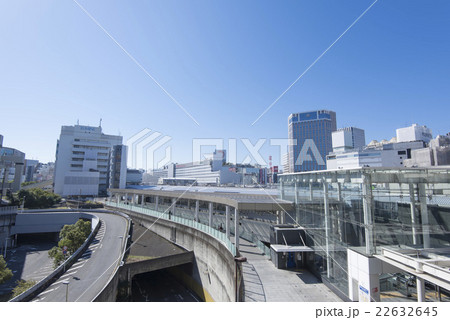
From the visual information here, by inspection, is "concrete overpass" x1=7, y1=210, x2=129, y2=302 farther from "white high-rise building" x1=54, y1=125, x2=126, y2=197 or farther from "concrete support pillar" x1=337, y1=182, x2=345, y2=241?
"white high-rise building" x1=54, y1=125, x2=126, y2=197

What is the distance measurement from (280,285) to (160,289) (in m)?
12.4

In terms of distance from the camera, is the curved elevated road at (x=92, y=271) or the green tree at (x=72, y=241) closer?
the curved elevated road at (x=92, y=271)

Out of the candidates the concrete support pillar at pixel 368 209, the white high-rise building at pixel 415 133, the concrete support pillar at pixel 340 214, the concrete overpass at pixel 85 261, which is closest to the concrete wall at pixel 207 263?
the concrete overpass at pixel 85 261

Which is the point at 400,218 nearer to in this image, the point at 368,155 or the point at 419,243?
the point at 419,243

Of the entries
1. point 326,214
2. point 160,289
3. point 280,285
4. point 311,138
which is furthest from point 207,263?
point 311,138

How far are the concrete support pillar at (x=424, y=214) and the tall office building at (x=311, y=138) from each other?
376 feet

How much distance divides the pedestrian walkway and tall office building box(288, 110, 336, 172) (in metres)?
113

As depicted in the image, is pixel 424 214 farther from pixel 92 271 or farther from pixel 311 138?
pixel 311 138

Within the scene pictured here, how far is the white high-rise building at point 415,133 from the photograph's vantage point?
89.4 metres

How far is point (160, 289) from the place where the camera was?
18484mm

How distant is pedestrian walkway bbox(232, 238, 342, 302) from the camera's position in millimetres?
9148

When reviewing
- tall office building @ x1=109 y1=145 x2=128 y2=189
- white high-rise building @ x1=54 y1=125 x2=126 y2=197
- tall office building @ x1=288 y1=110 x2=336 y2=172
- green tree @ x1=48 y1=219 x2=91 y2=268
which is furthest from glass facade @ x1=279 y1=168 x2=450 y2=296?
tall office building @ x1=288 y1=110 x2=336 y2=172

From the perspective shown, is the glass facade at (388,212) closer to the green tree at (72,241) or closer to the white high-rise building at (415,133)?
the green tree at (72,241)

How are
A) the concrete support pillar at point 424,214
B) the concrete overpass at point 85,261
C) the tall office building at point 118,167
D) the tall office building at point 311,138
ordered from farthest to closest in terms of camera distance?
the tall office building at point 311,138, the tall office building at point 118,167, the concrete overpass at point 85,261, the concrete support pillar at point 424,214
